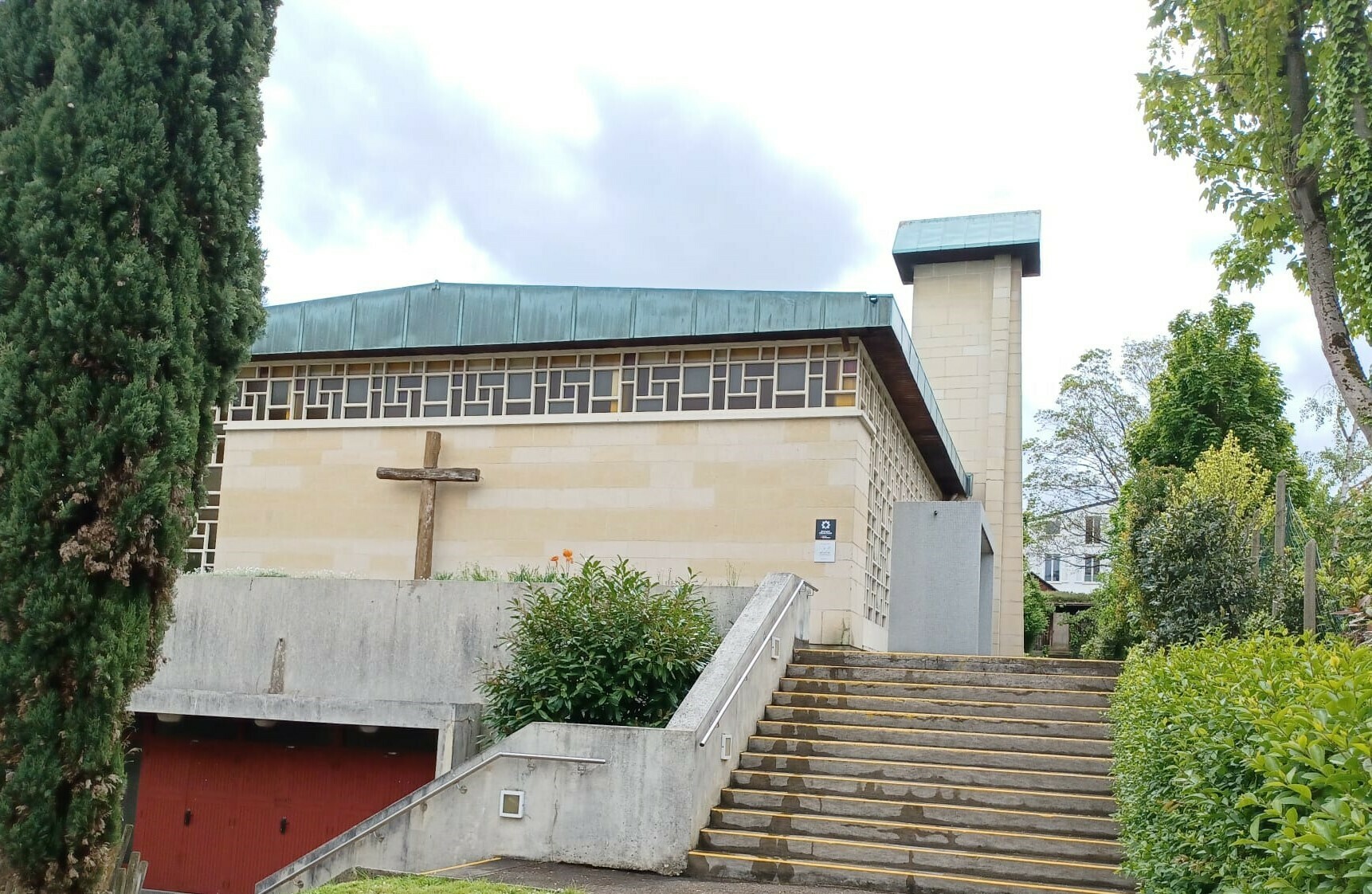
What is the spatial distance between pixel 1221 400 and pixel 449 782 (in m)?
22.7

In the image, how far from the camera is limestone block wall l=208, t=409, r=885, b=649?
14.1 meters

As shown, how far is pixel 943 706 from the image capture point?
35.8 feet

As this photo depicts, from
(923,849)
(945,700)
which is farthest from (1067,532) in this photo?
(923,849)

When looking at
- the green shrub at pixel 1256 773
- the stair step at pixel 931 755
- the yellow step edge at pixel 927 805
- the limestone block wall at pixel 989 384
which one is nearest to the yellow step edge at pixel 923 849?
the yellow step edge at pixel 927 805

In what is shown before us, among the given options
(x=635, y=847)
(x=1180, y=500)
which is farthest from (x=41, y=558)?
(x=1180, y=500)

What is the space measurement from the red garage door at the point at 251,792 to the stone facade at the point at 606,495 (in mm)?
3201

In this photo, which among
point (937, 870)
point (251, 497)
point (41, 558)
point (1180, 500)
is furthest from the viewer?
point (251, 497)

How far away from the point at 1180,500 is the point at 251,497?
11.9 m

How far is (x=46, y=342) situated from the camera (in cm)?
674

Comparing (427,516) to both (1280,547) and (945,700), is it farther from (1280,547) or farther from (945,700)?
(1280,547)

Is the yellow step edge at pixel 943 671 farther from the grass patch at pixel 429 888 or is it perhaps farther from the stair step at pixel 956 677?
the grass patch at pixel 429 888

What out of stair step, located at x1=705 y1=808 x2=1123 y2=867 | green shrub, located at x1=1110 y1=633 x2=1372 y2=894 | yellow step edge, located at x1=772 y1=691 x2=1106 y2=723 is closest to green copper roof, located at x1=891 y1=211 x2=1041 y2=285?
yellow step edge, located at x1=772 y1=691 x2=1106 y2=723

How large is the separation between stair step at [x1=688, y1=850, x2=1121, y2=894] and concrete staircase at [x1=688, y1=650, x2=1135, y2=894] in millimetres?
11

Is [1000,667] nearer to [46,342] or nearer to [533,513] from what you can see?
[533,513]
